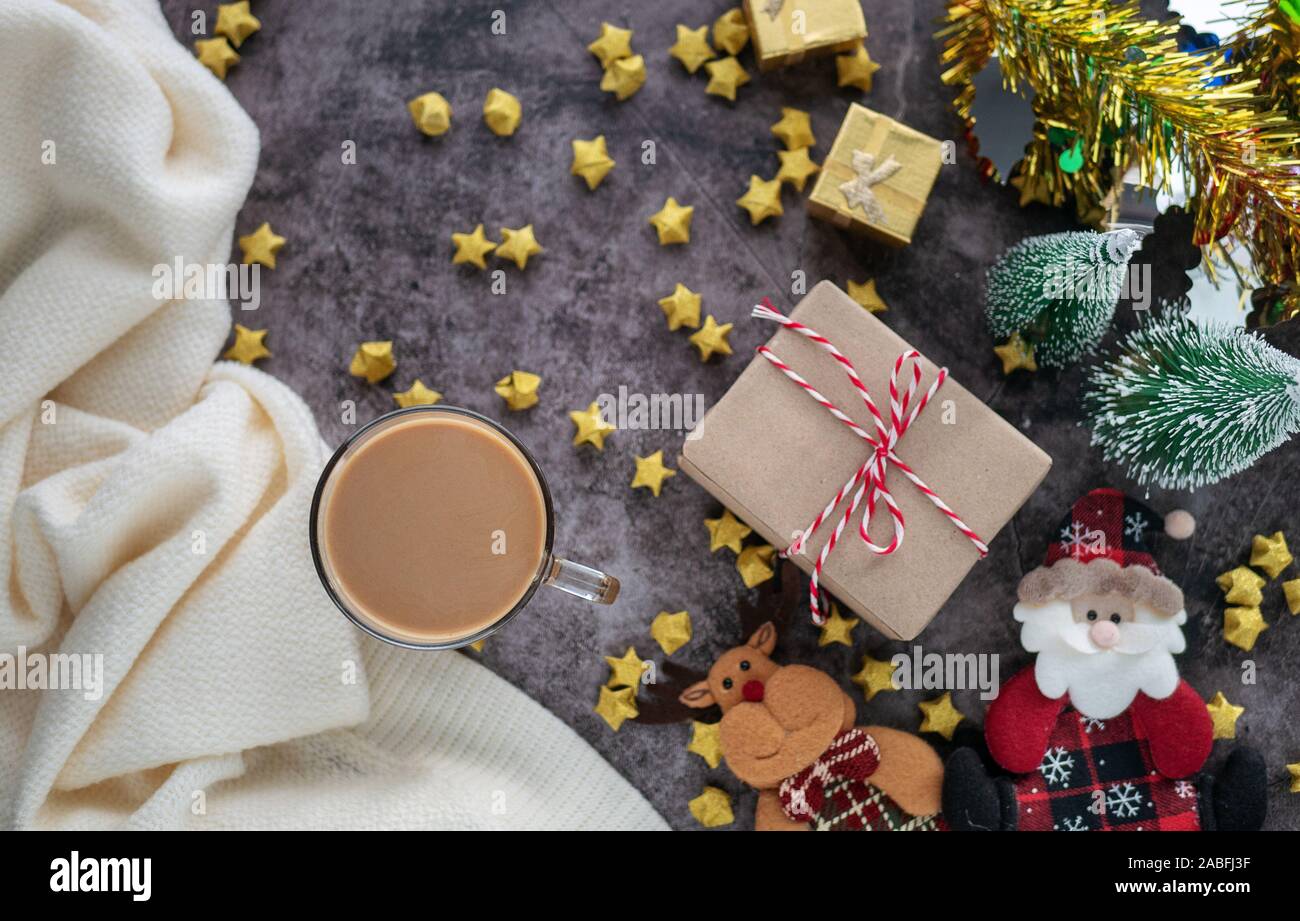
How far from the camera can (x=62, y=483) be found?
39.8 inches

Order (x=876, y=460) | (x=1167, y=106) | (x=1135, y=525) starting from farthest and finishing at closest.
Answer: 1. (x=1135, y=525)
2. (x=876, y=460)
3. (x=1167, y=106)

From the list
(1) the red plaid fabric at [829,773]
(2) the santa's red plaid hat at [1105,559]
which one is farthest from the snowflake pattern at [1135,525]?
(1) the red plaid fabric at [829,773]

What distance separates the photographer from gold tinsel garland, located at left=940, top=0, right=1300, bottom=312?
2.87 ft

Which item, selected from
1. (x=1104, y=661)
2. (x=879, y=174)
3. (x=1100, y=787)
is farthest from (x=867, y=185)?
(x=1100, y=787)

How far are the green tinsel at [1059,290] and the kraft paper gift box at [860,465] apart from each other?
0.38ft

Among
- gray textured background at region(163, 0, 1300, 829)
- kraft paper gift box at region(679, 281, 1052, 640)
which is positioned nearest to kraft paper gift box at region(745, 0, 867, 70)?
gray textured background at region(163, 0, 1300, 829)

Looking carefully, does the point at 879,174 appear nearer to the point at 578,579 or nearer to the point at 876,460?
the point at 876,460

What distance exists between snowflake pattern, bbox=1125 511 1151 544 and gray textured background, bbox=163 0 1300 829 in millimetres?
48

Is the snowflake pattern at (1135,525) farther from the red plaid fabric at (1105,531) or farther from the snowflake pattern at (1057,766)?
the snowflake pattern at (1057,766)

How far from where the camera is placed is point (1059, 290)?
998 millimetres

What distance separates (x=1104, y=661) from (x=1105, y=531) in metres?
0.14

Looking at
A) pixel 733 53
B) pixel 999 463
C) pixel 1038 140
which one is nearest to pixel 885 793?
pixel 999 463

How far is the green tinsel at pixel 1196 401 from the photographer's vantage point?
922mm

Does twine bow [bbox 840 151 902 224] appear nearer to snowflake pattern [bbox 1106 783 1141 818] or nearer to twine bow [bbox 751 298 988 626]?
twine bow [bbox 751 298 988 626]
